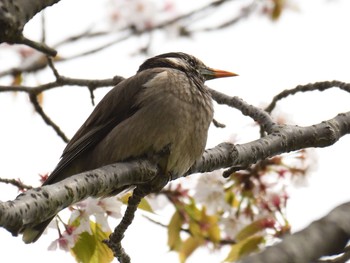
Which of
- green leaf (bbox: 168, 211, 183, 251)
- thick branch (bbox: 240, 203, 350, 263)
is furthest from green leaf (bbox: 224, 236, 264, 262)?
thick branch (bbox: 240, 203, 350, 263)

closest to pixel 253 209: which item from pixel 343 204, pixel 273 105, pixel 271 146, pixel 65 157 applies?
pixel 273 105

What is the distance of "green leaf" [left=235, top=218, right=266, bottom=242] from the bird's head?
2.88 feet

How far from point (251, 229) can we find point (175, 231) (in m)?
0.48

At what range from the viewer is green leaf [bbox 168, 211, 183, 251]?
13.7 feet

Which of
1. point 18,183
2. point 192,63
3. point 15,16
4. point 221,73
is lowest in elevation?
point 18,183

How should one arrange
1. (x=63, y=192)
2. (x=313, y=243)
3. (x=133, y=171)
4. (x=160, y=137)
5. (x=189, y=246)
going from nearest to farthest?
(x=313, y=243)
(x=63, y=192)
(x=133, y=171)
(x=160, y=137)
(x=189, y=246)

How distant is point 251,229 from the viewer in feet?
13.1

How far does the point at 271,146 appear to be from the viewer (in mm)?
3283

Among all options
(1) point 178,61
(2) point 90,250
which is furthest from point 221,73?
(2) point 90,250

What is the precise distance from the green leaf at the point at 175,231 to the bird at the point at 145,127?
2.72 ft

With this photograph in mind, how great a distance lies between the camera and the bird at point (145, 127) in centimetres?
320

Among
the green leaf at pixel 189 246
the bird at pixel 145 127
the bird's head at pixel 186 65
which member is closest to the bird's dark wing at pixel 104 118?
the bird at pixel 145 127

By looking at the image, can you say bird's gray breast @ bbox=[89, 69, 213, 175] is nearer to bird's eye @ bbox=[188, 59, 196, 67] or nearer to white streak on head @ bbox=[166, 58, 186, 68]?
white streak on head @ bbox=[166, 58, 186, 68]

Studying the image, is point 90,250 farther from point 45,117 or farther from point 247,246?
point 45,117
